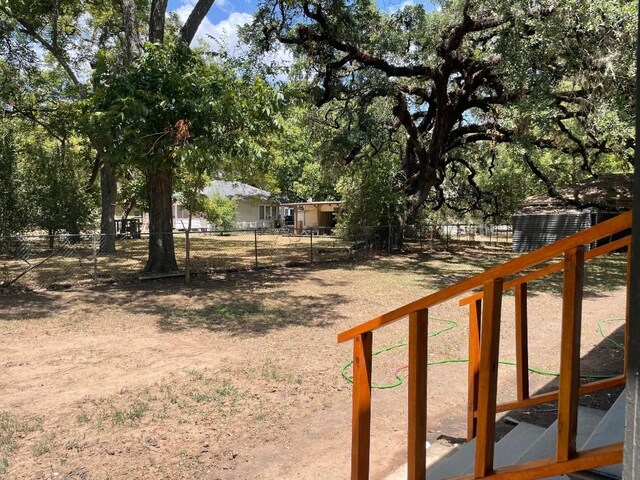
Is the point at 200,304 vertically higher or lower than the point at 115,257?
lower

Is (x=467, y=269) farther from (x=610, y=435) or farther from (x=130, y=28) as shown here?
(x=610, y=435)

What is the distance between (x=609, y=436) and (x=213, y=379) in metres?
3.85

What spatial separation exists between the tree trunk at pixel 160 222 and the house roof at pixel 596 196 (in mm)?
16870

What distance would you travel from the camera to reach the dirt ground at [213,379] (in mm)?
3494

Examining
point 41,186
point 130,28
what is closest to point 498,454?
point 130,28

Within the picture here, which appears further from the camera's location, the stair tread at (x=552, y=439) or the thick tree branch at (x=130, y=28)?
the thick tree branch at (x=130, y=28)

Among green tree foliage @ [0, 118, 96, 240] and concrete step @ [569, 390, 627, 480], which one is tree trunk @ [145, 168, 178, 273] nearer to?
green tree foliage @ [0, 118, 96, 240]

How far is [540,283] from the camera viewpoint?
39.4ft

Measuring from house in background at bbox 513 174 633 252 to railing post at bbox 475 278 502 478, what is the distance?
20.7 meters

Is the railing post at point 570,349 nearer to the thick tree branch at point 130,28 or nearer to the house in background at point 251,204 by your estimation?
the thick tree branch at point 130,28

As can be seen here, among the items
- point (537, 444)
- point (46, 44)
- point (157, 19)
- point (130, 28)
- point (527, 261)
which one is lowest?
point (537, 444)

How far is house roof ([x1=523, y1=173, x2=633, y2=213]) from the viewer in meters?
20.7

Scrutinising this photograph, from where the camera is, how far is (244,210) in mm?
45812

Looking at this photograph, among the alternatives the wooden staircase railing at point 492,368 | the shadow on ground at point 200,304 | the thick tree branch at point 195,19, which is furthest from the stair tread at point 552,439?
the thick tree branch at point 195,19
